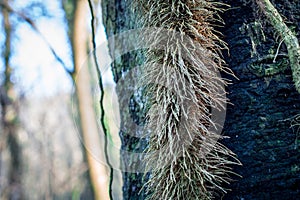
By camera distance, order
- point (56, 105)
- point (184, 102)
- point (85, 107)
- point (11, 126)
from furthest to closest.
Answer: point (56, 105)
point (11, 126)
point (85, 107)
point (184, 102)

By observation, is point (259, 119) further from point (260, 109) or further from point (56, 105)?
point (56, 105)

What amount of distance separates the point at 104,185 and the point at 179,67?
8.84 ft

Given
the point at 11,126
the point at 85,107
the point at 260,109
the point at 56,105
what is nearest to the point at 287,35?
the point at 260,109

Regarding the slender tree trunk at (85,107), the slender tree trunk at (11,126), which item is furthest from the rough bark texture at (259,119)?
the slender tree trunk at (11,126)

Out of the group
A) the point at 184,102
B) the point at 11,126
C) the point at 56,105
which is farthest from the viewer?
the point at 56,105

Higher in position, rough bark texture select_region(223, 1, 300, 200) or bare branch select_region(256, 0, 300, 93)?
bare branch select_region(256, 0, 300, 93)

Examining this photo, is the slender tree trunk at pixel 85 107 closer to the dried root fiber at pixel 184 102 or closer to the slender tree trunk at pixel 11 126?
the slender tree trunk at pixel 11 126

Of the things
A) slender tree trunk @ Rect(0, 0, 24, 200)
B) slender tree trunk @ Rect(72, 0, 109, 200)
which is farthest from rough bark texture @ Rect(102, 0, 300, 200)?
slender tree trunk @ Rect(0, 0, 24, 200)

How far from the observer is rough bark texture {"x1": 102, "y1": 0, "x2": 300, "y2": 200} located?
735 mm

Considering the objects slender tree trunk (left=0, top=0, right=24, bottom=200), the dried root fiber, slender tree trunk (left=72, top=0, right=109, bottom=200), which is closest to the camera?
the dried root fiber

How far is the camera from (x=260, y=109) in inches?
30.1

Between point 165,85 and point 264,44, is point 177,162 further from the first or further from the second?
point 264,44

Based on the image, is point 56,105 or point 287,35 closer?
point 287,35

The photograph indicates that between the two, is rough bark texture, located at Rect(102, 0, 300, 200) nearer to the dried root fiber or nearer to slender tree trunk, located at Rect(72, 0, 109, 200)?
the dried root fiber
